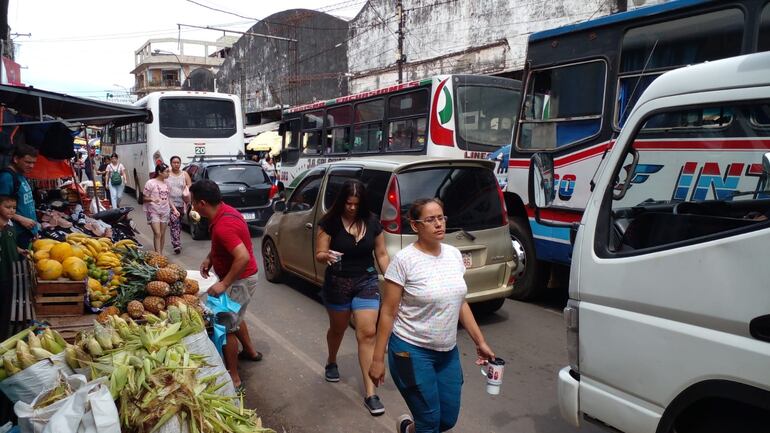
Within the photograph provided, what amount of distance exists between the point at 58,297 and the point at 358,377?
241 centimetres

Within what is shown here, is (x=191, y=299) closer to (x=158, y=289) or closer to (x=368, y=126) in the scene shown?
(x=158, y=289)

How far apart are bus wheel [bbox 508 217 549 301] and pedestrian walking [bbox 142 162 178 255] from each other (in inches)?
226

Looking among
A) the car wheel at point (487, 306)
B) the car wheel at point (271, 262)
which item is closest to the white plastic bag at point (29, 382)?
the car wheel at point (487, 306)

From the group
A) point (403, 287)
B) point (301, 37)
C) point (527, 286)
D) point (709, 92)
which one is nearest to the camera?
point (709, 92)

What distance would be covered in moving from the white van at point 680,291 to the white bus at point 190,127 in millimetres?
14588

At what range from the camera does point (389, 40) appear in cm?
2414

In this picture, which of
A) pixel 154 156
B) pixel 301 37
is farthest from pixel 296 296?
pixel 301 37

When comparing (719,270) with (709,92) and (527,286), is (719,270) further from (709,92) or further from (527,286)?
(527,286)

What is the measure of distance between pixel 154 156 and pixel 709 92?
52.2 ft

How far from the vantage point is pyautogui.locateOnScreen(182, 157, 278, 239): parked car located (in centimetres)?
1123

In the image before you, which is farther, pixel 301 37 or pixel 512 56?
pixel 301 37

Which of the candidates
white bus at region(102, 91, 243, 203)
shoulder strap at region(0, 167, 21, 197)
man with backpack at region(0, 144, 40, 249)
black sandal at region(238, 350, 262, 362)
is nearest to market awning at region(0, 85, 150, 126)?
man with backpack at region(0, 144, 40, 249)

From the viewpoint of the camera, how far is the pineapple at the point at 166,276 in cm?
416

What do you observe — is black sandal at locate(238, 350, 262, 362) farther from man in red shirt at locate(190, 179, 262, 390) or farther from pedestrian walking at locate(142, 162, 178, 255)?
pedestrian walking at locate(142, 162, 178, 255)
